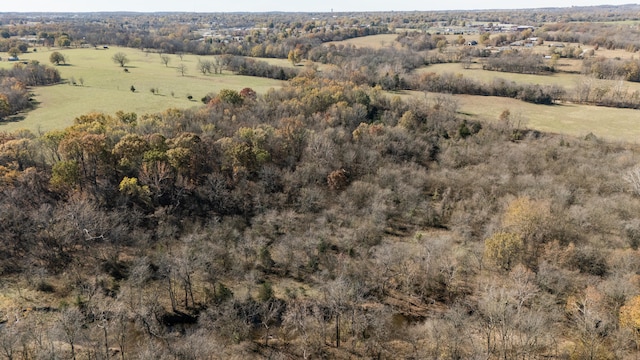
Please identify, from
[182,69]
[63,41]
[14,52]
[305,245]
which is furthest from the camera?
[63,41]

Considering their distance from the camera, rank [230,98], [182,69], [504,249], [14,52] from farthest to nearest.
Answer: [14,52] → [182,69] → [230,98] → [504,249]

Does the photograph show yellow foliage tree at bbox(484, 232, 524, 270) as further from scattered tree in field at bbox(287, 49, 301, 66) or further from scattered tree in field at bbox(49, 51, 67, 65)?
scattered tree in field at bbox(49, 51, 67, 65)

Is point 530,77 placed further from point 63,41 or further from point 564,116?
point 63,41

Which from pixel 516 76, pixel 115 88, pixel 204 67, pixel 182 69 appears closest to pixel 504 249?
pixel 516 76

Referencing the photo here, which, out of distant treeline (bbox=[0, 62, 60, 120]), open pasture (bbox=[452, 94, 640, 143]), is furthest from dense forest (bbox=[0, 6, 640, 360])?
distant treeline (bbox=[0, 62, 60, 120])

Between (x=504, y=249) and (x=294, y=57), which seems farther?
(x=294, y=57)

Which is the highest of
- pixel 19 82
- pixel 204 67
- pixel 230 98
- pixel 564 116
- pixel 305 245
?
pixel 204 67

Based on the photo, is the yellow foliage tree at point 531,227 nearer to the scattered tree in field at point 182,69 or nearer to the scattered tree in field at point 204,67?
the scattered tree in field at point 204,67
